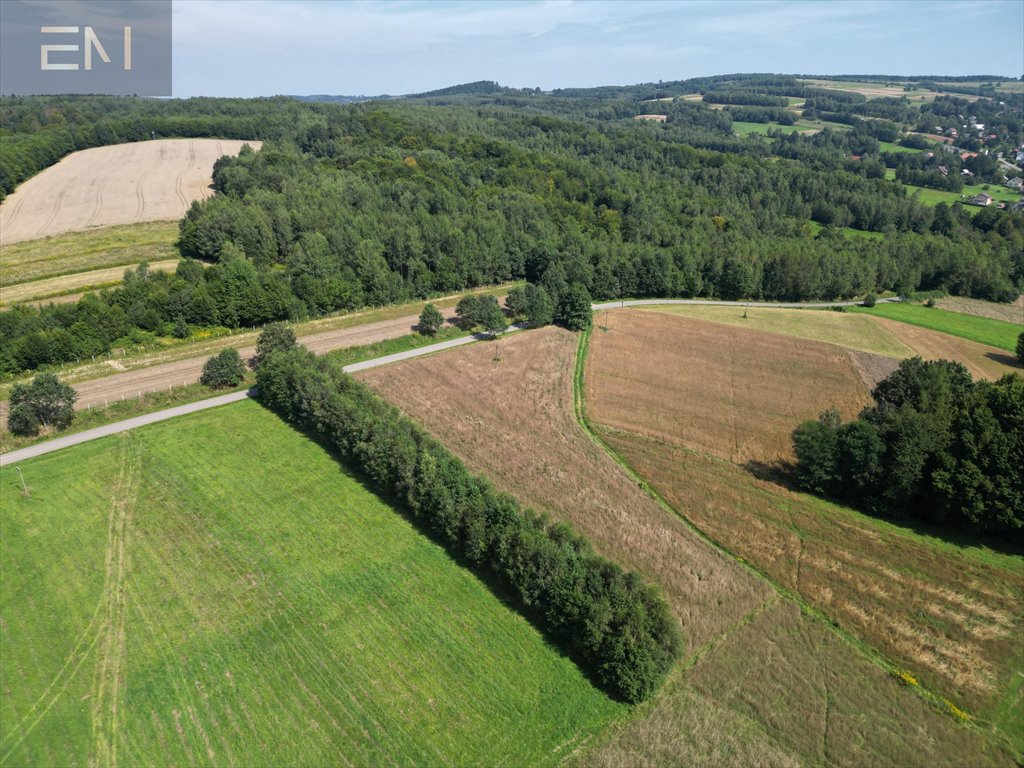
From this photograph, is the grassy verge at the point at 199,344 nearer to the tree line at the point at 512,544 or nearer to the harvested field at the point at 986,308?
the tree line at the point at 512,544

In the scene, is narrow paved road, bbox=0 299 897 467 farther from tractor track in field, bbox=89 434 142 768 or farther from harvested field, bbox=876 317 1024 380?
harvested field, bbox=876 317 1024 380

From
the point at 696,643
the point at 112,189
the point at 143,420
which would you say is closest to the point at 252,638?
the point at 696,643

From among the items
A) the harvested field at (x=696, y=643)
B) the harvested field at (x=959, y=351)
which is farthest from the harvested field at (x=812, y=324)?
the harvested field at (x=696, y=643)

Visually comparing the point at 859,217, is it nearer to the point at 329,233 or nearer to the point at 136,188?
the point at 329,233

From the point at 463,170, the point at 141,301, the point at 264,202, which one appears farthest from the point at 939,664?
the point at 463,170

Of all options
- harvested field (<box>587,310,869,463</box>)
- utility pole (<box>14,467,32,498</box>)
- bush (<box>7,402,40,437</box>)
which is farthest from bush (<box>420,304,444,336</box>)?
utility pole (<box>14,467,32,498</box>)

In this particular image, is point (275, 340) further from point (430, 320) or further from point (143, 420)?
point (430, 320)
